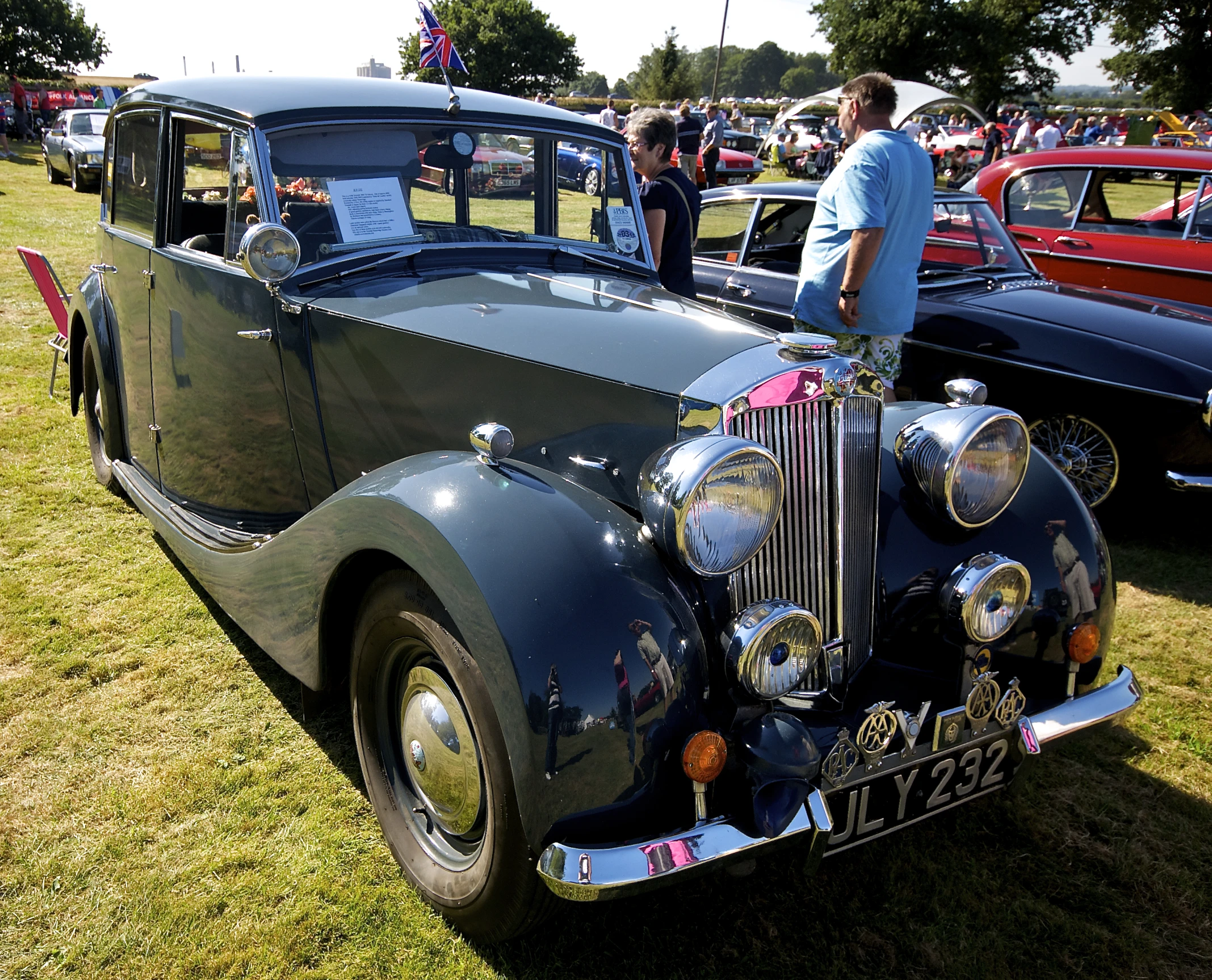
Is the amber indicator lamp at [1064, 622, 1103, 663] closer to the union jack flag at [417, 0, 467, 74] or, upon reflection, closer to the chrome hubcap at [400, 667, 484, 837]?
the chrome hubcap at [400, 667, 484, 837]

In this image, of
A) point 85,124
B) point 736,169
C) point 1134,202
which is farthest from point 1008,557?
point 85,124

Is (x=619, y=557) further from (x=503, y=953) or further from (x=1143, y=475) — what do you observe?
(x=1143, y=475)

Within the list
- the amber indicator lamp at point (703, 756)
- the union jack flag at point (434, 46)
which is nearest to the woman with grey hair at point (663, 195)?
the union jack flag at point (434, 46)

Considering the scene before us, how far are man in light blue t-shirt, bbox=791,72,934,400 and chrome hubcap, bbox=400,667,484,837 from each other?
2.38 metres

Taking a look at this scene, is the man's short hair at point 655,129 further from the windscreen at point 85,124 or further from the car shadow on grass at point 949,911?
the windscreen at point 85,124

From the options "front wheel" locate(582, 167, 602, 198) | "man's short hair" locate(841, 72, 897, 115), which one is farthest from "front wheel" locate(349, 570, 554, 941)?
"man's short hair" locate(841, 72, 897, 115)

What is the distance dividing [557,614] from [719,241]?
→ 4892mm

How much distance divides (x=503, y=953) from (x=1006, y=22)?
166 ft

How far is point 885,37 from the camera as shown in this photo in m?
43.1

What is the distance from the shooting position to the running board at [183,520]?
113 inches

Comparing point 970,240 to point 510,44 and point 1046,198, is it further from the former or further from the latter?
point 510,44

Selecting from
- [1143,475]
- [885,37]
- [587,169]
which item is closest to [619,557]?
[587,169]

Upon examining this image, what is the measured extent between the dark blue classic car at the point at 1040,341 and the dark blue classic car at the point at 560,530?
2203mm

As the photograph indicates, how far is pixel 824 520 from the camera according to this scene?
6.55ft
